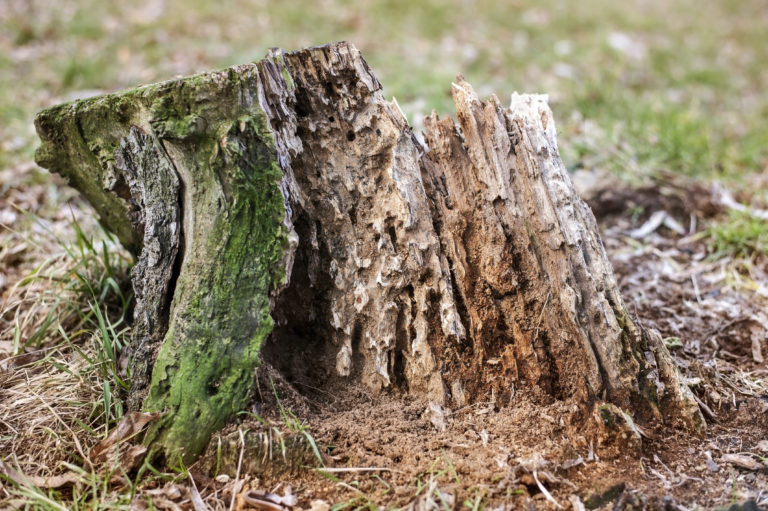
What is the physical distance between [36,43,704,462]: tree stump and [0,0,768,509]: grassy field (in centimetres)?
59

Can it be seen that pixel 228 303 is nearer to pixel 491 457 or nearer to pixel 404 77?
pixel 491 457

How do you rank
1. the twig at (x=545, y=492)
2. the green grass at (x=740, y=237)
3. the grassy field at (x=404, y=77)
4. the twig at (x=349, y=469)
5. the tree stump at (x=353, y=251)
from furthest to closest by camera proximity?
the green grass at (x=740, y=237) < the grassy field at (x=404, y=77) < the tree stump at (x=353, y=251) < the twig at (x=349, y=469) < the twig at (x=545, y=492)

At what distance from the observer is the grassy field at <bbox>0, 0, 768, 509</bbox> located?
297 cm

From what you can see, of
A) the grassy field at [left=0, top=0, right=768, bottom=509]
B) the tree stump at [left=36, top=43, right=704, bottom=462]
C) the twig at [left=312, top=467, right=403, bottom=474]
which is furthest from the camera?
the grassy field at [left=0, top=0, right=768, bottom=509]

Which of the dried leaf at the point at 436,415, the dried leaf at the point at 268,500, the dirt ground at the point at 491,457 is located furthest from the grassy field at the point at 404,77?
the dried leaf at the point at 436,415

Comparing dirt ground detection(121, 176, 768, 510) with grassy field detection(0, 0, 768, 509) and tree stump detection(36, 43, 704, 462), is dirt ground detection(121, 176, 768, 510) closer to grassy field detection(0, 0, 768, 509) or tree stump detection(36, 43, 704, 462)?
tree stump detection(36, 43, 704, 462)

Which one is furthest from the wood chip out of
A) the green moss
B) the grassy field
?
the grassy field

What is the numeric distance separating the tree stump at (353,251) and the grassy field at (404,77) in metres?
0.59

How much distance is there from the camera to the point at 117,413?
87.8 inches

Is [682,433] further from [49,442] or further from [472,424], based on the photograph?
[49,442]

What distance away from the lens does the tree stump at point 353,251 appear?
2.09 m

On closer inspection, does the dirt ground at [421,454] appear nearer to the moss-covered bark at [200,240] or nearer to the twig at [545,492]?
the twig at [545,492]

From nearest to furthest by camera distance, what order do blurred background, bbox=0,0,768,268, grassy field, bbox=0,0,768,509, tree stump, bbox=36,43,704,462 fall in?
tree stump, bbox=36,43,704,462 → grassy field, bbox=0,0,768,509 → blurred background, bbox=0,0,768,268

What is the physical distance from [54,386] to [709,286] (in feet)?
12.0
